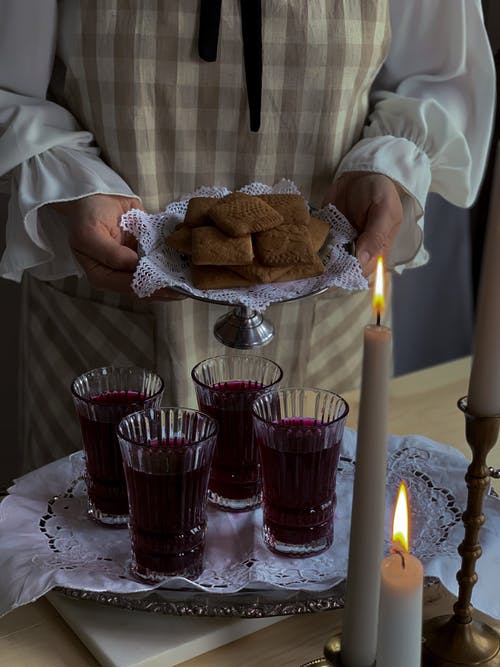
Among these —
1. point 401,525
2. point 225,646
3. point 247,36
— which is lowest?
point 225,646

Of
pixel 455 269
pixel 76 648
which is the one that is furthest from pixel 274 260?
pixel 455 269

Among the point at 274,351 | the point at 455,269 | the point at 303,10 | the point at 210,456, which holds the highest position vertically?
the point at 303,10

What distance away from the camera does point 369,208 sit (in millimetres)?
991

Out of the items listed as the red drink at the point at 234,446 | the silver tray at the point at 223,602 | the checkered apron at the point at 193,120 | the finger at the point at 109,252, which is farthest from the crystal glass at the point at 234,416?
the checkered apron at the point at 193,120

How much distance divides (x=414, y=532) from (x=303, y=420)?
0.12 m

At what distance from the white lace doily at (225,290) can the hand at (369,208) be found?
2 centimetres

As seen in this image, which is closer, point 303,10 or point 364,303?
point 303,10

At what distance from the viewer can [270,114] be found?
1.01 meters

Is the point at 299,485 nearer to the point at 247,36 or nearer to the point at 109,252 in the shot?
the point at 109,252

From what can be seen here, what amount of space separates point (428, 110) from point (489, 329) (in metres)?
0.65

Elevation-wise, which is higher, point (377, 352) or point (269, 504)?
point (377, 352)

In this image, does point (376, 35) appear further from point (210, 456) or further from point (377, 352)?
point (377, 352)

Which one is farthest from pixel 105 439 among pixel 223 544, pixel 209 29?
pixel 209 29

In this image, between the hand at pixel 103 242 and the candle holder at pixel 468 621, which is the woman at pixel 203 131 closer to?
the hand at pixel 103 242
